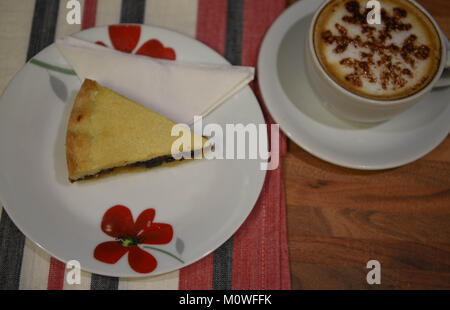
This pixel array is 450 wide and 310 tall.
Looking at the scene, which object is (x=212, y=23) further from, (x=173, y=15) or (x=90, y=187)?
(x=90, y=187)

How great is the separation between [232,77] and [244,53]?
16 centimetres

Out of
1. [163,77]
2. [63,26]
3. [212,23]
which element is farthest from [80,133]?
[212,23]

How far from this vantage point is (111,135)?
2.80 feet

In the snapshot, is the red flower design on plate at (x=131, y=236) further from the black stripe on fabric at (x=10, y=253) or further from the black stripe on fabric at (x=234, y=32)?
the black stripe on fabric at (x=234, y=32)

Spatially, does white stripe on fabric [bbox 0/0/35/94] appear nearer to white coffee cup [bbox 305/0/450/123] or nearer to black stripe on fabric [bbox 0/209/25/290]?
black stripe on fabric [bbox 0/209/25/290]

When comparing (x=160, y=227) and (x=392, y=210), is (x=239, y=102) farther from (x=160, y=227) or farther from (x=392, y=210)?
(x=392, y=210)

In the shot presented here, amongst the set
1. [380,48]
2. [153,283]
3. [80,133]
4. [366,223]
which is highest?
[380,48]

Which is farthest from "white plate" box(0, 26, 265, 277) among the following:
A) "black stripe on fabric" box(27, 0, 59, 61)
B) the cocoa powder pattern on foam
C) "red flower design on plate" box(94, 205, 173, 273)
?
the cocoa powder pattern on foam

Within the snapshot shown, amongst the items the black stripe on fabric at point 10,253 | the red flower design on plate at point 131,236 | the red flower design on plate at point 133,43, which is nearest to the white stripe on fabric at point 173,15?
the red flower design on plate at point 133,43

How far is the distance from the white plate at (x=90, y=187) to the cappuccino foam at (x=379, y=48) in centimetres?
20

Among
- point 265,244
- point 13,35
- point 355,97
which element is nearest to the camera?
point 355,97

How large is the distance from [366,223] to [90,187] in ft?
2.05

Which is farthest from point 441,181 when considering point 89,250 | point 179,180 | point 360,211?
point 89,250

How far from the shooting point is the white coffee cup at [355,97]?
0.74 meters
